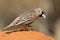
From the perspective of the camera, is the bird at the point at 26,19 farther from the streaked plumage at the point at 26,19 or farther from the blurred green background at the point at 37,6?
the blurred green background at the point at 37,6

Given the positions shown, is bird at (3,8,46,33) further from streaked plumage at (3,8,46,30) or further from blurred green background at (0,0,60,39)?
blurred green background at (0,0,60,39)

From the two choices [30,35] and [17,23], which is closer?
[30,35]

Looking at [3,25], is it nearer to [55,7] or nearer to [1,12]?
[1,12]

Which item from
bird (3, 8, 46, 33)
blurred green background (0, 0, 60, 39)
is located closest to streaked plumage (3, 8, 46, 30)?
bird (3, 8, 46, 33)

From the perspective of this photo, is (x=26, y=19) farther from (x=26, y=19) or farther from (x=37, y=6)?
(x=37, y=6)

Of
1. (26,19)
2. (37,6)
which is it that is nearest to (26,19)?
(26,19)

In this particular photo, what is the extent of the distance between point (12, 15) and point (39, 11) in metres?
0.82

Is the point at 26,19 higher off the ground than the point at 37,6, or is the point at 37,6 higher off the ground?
the point at 37,6

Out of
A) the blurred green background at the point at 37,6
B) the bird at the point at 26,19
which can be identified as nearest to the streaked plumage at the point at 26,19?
the bird at the point at 26,19

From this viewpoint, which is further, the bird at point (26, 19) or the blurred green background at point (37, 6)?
the blurred green background at point (37, 6)

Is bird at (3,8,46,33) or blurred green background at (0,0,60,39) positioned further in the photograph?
blurred green background at (0,0,60,39)

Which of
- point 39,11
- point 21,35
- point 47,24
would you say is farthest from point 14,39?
point 47,24

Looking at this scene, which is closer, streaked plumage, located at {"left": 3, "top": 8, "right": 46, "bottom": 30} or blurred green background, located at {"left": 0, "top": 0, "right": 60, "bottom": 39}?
streaked plumage, located at {"left": 3, "top": 8, "right": 46, "bottom": 30}

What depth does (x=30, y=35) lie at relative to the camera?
244cm
